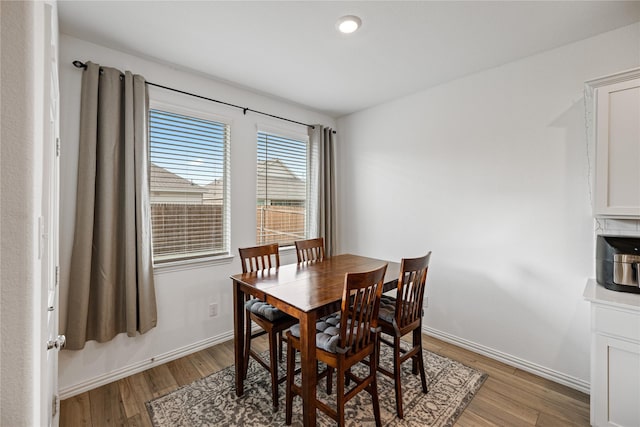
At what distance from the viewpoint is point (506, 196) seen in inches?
99.9

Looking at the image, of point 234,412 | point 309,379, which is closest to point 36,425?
point 309,379

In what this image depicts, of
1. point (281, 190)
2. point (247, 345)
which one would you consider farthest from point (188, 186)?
point (247, 345)

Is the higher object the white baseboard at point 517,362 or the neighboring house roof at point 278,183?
the neighboring house roof at point 278,183

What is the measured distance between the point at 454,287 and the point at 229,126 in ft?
9.55

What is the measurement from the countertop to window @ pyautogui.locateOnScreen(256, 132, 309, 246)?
9.18ft

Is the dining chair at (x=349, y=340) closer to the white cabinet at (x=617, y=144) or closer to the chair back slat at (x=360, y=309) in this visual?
the chair back slat at (x=360, y=309)

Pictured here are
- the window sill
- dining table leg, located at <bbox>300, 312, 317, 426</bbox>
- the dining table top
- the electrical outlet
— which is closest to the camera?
dining table leg, located at <bbox>300, 312, 317, 426</bbox>

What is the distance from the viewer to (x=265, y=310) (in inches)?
80.6

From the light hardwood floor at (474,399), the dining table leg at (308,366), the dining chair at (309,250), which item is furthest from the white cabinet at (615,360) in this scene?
the dining chair at (309,250)

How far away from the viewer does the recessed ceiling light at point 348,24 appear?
192cm

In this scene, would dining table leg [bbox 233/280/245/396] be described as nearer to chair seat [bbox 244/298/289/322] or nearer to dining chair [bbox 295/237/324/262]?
chair seat [bbox 244/298/289/322]

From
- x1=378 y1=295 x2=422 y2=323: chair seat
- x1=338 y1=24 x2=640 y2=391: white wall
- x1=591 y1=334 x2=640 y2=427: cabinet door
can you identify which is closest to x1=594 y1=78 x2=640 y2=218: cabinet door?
x1=338 y1=24 x2=640 y2=391: white wall

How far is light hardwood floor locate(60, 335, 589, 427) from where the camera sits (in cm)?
185

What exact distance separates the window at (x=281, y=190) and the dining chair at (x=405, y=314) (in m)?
1.72
